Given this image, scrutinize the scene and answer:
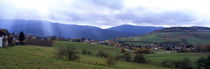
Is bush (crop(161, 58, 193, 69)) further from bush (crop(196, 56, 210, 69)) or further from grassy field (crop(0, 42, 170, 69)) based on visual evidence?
grassy field (crop(0, 42, 170, 69))

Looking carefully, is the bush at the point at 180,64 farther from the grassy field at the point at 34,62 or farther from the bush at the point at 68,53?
the bush at the point at 68,53

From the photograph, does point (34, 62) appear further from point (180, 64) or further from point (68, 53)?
point (180, 64)

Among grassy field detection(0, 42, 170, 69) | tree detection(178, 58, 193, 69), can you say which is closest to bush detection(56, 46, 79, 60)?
grassy field detection(0, 42, 170, 69)

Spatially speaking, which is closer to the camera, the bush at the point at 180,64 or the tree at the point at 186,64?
the tree at the point at 186,64

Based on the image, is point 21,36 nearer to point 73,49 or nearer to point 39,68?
point 73,49

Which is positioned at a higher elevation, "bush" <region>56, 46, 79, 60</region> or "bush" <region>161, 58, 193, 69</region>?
"bush" <region>56, 46, 79, 60</region>

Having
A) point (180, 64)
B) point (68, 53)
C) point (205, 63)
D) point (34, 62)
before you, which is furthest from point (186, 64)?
point (34, 62)

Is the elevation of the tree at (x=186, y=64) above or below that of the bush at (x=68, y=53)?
below

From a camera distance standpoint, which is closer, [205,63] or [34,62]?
[34,62]

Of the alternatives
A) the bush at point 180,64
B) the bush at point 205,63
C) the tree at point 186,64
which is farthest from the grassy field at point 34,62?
the tree at point 186,64

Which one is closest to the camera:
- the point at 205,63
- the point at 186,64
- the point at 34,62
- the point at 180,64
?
the point at 34,62

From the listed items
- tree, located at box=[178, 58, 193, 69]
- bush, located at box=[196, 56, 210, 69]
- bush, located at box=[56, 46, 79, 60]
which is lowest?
tree, located at box=[178, 58, 193, 69]

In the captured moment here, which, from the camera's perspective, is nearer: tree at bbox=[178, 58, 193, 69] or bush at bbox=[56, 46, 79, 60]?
bush at bbox=[56, 46, 79, 60]

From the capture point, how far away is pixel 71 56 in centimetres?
4122
